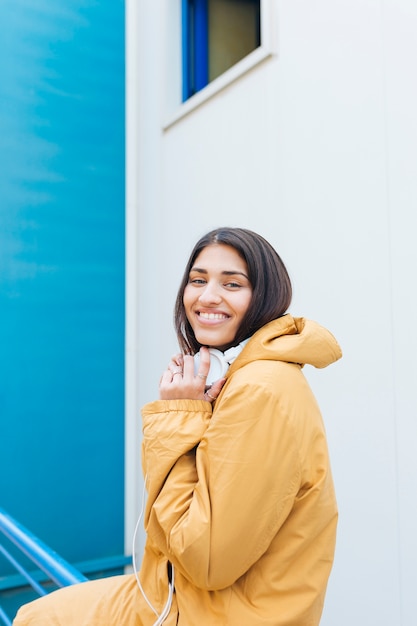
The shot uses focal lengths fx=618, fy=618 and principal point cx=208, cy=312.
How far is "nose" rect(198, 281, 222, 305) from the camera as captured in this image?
4.79 ft

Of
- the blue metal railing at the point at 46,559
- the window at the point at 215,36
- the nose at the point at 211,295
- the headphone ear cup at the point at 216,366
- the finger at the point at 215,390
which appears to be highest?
the window at the point at 215,36

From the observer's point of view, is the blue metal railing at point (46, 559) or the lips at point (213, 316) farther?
the blue metal railing at point (46, 559)

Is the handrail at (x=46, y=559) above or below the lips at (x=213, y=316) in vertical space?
below

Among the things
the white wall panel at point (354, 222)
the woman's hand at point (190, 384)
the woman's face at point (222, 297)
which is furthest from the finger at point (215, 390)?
the white wall panel at point (354, 222)

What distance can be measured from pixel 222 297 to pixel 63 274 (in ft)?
12.0

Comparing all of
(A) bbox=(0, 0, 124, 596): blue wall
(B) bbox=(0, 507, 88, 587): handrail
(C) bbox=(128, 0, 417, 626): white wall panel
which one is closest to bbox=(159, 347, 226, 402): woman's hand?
(B) bbox=(0, 507, 88, 587): handrail

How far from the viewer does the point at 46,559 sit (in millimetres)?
1943

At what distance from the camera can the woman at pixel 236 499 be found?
1.14m

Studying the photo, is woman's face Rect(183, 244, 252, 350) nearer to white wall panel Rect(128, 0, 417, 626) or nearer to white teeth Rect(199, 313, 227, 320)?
white teeth Rect(199, 313, 227, 320)

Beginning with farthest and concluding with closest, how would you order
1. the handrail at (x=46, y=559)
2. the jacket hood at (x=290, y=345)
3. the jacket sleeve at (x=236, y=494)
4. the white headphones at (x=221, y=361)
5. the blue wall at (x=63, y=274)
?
the blue wall at (x=63, y=274) → the handrail at (x=46, y=559) → the white headphones at (x=221, y=361) → the jacket hood at (x=290, y=345) → the jacket sleeve at (x=236, y=494)

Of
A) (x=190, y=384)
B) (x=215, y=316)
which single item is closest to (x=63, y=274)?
(x=215, y=316)

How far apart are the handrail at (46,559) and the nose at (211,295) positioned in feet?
2.83

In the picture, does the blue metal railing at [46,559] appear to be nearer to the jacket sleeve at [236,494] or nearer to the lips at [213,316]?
the jacket sleeve at [236,494]

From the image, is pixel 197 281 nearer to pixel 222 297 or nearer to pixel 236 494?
pixel 222 297
